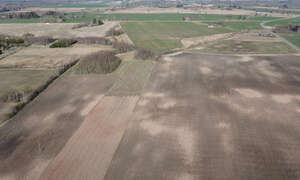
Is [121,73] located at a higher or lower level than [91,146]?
higher

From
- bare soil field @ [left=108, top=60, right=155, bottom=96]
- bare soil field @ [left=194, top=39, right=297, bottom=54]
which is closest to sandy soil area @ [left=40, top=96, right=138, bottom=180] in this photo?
bare soil field @ [left=108, top=60, right=155, bottom=96]

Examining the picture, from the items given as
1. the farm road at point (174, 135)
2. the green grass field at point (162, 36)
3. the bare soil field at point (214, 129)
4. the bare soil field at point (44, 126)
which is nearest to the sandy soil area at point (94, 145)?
the farm road at point (174, 135)

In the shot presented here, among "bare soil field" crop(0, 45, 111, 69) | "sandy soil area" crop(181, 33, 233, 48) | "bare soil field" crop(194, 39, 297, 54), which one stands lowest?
"bare soil field" crop(0, 45, 111, 69)

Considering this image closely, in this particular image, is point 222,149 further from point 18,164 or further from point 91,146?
point 18,164

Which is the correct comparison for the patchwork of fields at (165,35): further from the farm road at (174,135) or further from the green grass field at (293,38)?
the farm road at (174,135)

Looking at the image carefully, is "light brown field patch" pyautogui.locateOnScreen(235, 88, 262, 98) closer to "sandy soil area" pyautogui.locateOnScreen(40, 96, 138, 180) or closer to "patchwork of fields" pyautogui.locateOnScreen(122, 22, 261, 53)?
"sandy soil area" pyautogui.locateOnScreen(40, 96, 138, 180)

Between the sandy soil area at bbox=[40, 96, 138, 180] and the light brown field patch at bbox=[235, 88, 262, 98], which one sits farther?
the light brown field patch at bbox=[235, 88, 262, 98]

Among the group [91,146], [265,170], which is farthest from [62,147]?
[265,170]
